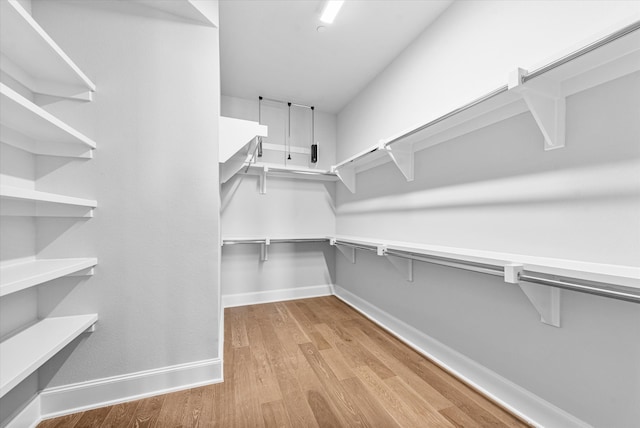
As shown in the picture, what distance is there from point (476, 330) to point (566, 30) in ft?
5.09

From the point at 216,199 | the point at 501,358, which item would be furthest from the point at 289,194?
the point at 501,358

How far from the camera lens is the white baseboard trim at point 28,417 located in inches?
44.3

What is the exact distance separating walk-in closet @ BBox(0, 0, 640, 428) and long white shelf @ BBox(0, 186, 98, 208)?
0.04 feet

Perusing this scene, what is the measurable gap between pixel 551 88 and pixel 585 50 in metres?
0.31

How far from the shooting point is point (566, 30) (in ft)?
3.68

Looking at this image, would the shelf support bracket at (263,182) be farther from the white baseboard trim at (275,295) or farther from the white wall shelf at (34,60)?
the white wall shelf at (34,60)

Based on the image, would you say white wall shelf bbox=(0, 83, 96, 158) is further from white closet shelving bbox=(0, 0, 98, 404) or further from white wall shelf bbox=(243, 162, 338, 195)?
white wall shelf bbox=(243, 162, 338, 195)

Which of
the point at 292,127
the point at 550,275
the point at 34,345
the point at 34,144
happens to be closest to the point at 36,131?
the point at 34,144

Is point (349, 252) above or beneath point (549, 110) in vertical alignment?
beneath

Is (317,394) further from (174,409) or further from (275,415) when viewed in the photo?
(174,409)

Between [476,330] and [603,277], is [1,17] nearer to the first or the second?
[603,277]

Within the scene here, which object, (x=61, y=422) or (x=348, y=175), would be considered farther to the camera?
(x=348, y=175)

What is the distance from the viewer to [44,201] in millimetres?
1061

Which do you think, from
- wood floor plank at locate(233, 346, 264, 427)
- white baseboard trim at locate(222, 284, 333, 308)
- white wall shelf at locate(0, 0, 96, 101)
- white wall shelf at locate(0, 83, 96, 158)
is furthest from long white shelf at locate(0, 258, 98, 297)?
white baseboard trim at locate(222, 284, 333, 308)
